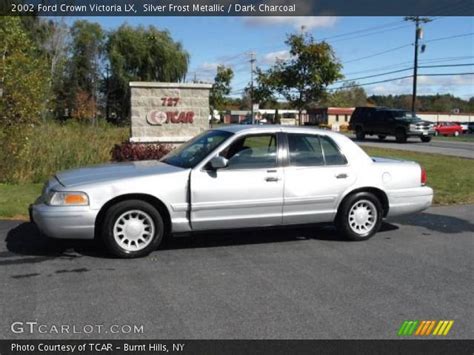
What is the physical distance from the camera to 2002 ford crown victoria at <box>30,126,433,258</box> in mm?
5676

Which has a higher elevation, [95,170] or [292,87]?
[292,87]

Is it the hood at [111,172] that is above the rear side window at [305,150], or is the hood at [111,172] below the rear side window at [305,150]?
below

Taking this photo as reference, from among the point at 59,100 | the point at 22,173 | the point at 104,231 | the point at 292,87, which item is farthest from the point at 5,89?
the point at 59,100

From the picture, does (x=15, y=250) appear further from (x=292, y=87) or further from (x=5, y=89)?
(x=292, y=87)

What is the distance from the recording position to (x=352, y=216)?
6738 mm

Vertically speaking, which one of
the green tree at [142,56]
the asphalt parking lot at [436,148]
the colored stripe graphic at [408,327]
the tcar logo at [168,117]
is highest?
the green tree at [142,56]

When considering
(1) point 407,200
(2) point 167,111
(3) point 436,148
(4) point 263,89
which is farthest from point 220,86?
(1) point 407,200

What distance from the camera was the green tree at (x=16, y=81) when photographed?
35.5 ft

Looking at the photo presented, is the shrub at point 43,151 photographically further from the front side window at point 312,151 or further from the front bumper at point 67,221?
the front side window at point 312,151

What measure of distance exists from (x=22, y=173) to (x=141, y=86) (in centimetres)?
398

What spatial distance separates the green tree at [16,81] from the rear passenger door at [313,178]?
698 cm

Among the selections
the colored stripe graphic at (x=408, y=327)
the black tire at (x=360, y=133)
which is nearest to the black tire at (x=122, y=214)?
the colored stripe graphic at (x=408, y=327)

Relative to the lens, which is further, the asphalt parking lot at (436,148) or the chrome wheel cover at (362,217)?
the asphalt parking lot at (436,148)

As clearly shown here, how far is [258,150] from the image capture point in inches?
252
